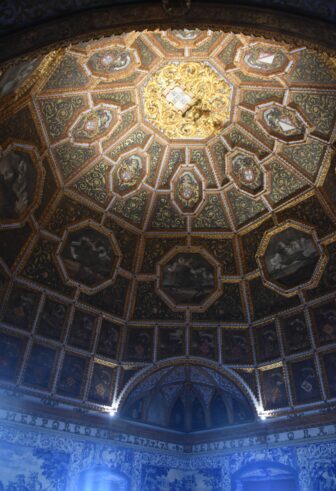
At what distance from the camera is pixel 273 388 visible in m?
15.0

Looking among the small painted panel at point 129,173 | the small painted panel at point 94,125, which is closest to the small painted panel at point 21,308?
the small painted panel at point 129,173

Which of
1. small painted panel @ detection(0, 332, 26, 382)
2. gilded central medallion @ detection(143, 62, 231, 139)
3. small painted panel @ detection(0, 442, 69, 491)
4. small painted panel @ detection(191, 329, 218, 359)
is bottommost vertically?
small painted panel @ detection(0, 442, 69, 491)

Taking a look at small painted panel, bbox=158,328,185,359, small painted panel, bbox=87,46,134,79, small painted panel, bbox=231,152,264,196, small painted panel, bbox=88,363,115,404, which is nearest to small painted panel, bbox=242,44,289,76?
small painted panel, bbox=231,152,264,196

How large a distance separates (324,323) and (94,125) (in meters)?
10.2

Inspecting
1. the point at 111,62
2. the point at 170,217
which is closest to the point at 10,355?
the point at 170,217

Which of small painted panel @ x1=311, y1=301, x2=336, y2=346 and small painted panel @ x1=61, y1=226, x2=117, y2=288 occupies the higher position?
small painted panel @ x1=61, y1=226, x2=117, y2=288

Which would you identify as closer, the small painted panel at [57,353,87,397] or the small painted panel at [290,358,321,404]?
the small painted panel at [290,358,321,404]

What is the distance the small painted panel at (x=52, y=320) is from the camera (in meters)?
14.6

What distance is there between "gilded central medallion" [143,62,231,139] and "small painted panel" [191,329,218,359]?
7437 mm

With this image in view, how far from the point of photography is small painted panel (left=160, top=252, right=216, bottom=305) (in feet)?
55.1

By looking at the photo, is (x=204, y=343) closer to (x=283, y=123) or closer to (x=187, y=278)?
(x=187, y=278)

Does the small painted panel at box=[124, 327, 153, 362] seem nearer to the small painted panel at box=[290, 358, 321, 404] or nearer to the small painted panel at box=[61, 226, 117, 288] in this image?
the small painted panel at box=[61, 226, 117, 288]

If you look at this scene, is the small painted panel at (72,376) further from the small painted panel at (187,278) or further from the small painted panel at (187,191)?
the small painted panel at (187,191)

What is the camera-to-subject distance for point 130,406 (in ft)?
52.7
